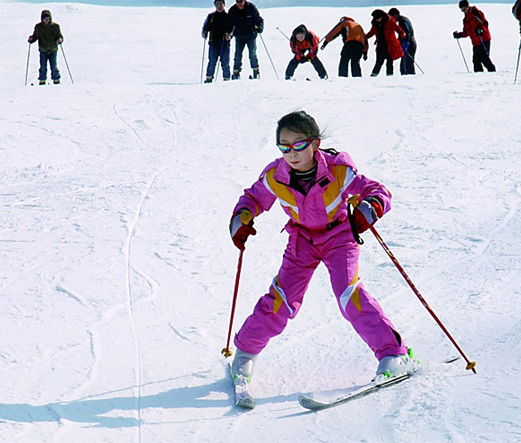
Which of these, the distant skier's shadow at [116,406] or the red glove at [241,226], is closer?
the distant skier's shadow at [116,406]

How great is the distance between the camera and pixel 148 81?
55.6ft

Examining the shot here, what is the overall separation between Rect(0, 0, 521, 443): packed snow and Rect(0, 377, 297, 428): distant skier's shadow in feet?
0.04

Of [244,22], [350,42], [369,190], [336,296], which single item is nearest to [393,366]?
[336,296]

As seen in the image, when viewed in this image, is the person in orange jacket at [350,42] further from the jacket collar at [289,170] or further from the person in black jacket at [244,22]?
the jacket collar at [289,170]

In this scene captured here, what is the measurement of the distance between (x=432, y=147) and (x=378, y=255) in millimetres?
3292

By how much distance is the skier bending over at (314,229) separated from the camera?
3.59 metres

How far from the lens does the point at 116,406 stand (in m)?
3.64

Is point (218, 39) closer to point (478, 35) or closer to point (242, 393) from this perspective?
point (478, 35)

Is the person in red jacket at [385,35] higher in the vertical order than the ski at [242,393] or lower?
higher

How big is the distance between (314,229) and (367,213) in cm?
35

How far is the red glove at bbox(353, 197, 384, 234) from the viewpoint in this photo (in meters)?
3.44

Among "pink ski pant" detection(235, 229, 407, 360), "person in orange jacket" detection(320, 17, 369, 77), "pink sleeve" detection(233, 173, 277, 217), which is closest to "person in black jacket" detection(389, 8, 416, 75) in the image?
"person in orange jacket" detection(320, 17, 369, 77)

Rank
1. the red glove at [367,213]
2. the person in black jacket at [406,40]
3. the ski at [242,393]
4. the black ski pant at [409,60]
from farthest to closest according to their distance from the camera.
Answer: the black ski pant at [409,60] → the person in black jacket at [406,40] → the ski at [242,393] → the red glove at [367,213]

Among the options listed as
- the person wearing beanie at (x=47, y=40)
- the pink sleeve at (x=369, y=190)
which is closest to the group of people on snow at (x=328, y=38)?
the person wearing beanie at (x=47, y=40)
